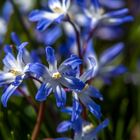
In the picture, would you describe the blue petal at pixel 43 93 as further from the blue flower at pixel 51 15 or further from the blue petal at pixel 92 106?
the blue flower at pixel 51 15

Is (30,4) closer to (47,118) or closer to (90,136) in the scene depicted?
(47,118)

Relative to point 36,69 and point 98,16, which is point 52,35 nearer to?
point 98,16

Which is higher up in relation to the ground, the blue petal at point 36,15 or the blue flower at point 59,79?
the blue petal at point 36,15

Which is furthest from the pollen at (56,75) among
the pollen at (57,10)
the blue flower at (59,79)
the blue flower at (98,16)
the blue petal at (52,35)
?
the blue petal at (52,35)

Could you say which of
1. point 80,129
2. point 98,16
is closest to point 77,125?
point 80,129

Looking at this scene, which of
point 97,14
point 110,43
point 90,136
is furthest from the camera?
point 110,43

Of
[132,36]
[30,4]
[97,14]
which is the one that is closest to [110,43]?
[132,36]

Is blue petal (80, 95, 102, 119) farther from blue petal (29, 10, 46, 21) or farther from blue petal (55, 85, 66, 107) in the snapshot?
blue petal (29, 10, 46, 21)
